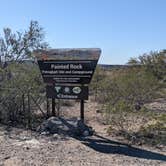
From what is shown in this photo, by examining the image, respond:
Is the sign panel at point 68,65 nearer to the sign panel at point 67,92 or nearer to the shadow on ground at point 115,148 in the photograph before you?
the sign panel at point 67,92

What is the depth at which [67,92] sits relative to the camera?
13.5 metres

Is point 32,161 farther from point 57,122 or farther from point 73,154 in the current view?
point 57,122

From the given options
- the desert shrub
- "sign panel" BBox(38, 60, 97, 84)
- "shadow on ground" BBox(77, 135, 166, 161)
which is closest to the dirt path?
"shadow on ground" BBox(77, 135, 166, 161)

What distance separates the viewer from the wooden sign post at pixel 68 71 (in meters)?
13.2

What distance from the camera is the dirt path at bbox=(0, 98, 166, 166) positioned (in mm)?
9578

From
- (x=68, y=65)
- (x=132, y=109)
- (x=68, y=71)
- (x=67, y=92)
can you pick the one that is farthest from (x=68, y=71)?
(x=132, y=109)

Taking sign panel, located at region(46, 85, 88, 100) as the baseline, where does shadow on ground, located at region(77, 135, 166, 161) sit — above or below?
below

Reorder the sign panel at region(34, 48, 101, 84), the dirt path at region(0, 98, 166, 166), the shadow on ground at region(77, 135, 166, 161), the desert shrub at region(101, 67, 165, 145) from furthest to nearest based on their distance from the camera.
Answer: the sign panel at region(34, 48, 101, 84)
the desert shrub at region(101, 67, 165, 145)
the shadow on ground at region(77, 135, 166, 161)
the dirt path at region(0, 98, 166, 166)

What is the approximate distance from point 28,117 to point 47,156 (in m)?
4.60

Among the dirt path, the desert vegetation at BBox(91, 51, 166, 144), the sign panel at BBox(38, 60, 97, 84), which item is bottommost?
the dirt path

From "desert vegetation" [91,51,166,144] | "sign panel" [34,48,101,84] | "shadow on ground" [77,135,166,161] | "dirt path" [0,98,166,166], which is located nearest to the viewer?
"dirt path" [0,98,166,166]

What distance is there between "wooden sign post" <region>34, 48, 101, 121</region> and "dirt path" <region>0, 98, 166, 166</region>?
1.41 m

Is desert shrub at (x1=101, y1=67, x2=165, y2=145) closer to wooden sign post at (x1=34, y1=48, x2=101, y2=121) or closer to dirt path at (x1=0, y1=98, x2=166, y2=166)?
dirt path at (x1=0, y1=98, x2=166, y2=166)

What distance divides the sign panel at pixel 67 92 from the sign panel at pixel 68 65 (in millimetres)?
159
